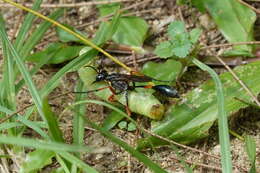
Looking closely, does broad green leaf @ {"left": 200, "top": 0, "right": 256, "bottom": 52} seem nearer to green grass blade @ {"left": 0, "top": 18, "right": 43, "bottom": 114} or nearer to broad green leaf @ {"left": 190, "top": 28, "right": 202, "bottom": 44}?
broad green leaf @ {"left": 190, "top": 28, "right": 202, "bottom": 44}

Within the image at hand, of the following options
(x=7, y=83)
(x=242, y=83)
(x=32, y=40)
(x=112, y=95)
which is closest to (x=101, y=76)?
(x=112, y=95)

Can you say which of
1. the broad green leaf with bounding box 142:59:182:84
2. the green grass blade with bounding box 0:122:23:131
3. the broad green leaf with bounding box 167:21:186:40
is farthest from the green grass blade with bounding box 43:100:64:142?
the broad green leaf with bounding box 167:21:186:40

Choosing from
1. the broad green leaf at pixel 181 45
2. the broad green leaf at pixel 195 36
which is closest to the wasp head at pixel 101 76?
the broad green leaf at pixel 181 45

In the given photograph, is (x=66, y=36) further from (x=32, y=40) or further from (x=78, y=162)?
(x=78, y=162)

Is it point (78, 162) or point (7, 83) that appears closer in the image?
point (78, 162)

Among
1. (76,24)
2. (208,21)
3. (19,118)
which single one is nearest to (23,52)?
(19,118)

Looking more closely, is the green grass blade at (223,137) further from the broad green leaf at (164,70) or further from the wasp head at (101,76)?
the wasp head at (101,76)

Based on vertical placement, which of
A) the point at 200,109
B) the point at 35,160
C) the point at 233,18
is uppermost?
the point at 233,18
